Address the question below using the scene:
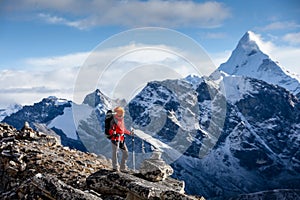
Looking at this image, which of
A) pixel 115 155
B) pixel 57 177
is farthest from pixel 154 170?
pixel 57 177

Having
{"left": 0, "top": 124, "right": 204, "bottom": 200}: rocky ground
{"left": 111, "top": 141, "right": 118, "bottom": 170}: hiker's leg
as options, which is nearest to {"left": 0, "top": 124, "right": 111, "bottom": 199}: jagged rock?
{"left": 0, "top": 124, "right": 204, "bottom": 200}: rocky ground

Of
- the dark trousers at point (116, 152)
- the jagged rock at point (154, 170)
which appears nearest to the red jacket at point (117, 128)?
the dark trousers at point (116, 152)

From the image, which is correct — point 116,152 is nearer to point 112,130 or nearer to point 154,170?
point 112,130

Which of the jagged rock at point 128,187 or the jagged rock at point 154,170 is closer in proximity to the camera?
the jagged rock at point 128,187

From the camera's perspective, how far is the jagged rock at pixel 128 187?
1739 cm

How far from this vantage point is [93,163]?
1024 inches

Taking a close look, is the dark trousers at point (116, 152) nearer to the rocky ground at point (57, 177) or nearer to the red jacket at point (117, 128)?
the red jacket at point (117, 128)

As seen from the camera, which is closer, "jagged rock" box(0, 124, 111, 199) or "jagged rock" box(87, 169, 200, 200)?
"jagged rock" box(87, 169, 200, 200)

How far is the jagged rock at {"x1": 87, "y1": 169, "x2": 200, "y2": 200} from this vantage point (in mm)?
17391

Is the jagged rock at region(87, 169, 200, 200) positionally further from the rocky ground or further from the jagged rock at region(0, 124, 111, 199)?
the jagged rock at region(0, 124, 111, 199)

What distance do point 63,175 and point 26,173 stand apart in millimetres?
1840

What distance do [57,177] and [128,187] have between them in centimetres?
501

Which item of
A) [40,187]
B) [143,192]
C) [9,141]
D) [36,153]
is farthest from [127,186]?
[9,141]

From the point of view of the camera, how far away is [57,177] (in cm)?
2156
